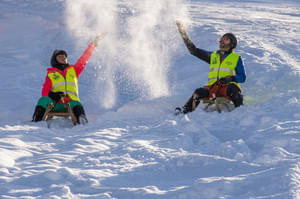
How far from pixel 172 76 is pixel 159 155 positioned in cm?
665

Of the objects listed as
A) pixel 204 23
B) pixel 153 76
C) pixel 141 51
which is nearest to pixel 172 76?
pixel 153 76

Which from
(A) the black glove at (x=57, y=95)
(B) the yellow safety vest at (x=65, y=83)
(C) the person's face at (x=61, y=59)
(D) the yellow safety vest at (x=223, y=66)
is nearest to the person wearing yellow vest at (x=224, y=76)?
(D) the yellow safety vest at (x=223, y=66)

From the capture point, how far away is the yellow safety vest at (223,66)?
7.97m

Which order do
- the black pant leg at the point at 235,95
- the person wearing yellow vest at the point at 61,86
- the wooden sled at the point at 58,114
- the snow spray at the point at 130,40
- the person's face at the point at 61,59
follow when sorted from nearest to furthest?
1. the wooden sled at the point at 58,114
2. the person wearing yellow vest at the point at 61,86
3. the person's face at the point at 61,59
4. the black pant leg at the point at 235,95
5. the snow spray at the point at 130,40

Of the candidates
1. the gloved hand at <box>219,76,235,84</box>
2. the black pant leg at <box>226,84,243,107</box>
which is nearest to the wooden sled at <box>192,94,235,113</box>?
the black pant leg at <box>226,84,243,107</box>

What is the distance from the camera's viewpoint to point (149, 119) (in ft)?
23.6

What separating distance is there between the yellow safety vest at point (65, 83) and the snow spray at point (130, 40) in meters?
2.49

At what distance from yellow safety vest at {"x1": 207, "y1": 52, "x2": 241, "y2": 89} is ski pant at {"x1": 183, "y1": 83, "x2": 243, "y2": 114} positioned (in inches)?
7.7

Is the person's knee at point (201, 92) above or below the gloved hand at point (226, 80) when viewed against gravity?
below

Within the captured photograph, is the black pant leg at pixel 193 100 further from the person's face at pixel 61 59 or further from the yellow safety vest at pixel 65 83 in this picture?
the person's face at pixel 61 59

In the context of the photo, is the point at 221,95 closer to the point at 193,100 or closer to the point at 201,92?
the point at 201,92

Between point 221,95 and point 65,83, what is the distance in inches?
106

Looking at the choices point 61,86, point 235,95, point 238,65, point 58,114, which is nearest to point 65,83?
point 61,86

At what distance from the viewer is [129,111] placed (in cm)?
823
